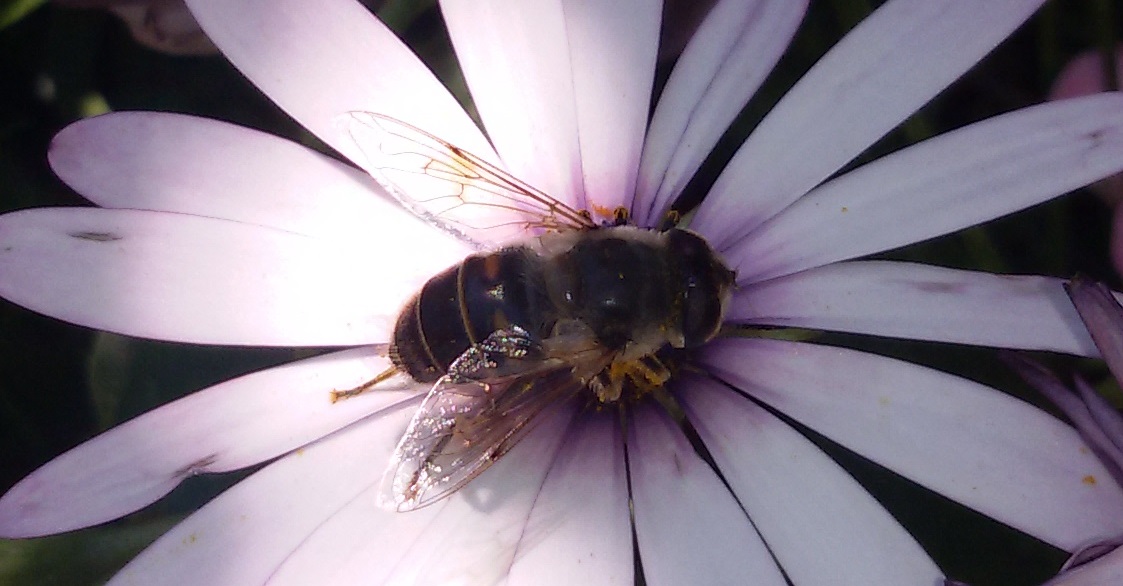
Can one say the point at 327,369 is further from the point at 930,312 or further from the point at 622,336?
the point at 930,312

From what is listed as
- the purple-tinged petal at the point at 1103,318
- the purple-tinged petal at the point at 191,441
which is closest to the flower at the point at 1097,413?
the purple-tinged petal at the point at 1103,318

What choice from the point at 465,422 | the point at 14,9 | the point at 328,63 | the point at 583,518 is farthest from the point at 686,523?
the point at 14,9

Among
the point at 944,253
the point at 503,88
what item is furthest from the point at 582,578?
the point at 944,253

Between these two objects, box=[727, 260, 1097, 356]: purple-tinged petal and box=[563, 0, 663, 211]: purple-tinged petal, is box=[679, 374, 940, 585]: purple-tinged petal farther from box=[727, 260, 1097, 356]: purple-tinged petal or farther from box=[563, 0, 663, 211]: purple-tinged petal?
box=[563, 0, 663, 211]: purple-tinged petal

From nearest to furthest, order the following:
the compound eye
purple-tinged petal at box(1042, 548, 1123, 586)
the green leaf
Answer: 1. purple-tinged petal at box(1042, 548, 1123, 586)
2. the compound eye
3. the green leaf

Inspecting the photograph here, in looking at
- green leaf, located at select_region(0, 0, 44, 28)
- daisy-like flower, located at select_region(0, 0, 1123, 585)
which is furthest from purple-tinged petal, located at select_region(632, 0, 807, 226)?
green leaf, located at select_region(0, 0, 44, 28)
